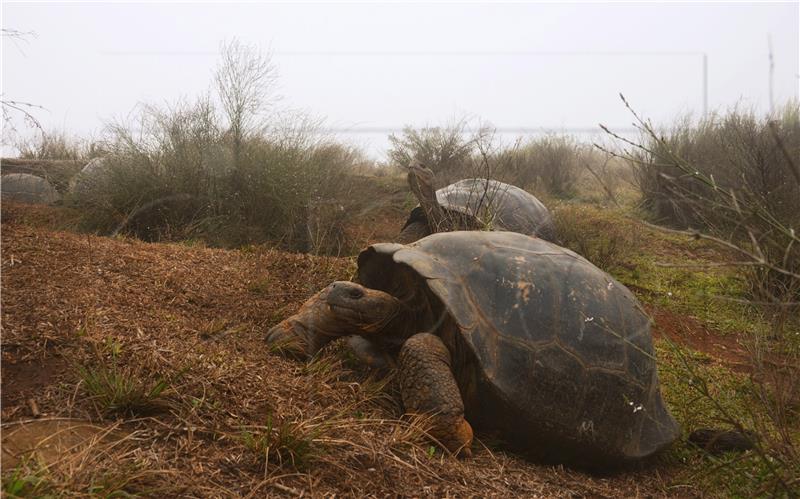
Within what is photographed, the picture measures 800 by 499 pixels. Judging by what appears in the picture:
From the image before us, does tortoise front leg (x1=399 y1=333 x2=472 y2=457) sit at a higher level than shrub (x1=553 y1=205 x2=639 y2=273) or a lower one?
higher

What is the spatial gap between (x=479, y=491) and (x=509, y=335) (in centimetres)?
83

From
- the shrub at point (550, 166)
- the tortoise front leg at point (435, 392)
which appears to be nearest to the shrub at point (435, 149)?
the shrub at point (550, 166)

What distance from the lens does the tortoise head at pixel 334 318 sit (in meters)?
3.37

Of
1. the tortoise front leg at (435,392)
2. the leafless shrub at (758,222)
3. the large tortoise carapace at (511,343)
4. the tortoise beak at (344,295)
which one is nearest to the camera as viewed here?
the leafless shrub at (758,222)

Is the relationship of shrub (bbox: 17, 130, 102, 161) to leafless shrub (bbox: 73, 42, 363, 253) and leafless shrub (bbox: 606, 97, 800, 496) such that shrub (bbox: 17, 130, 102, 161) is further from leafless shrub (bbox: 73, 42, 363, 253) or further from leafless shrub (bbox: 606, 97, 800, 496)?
leafless shrub (bbox: 606, 97, 800, 496)

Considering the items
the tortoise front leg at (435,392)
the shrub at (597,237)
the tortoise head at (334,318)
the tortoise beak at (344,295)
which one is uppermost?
the tortoise beak at (344,295)

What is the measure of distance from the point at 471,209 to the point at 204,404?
4509mm

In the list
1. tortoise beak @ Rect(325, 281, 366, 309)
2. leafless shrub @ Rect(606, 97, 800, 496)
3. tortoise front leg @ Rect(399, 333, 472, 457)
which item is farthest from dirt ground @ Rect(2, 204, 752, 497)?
leafless shrub @ Rect(606, 97, 800, 496)

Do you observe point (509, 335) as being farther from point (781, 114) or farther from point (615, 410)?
point (781, 114)

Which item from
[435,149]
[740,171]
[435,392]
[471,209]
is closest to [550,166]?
[435,149]

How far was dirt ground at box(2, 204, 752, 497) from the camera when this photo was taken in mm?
2164

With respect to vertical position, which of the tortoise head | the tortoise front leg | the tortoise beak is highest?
the tortoise beak

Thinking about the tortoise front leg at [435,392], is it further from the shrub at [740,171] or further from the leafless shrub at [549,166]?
the leafless shrub at [549,166]

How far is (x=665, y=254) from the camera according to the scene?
9.19 meters
